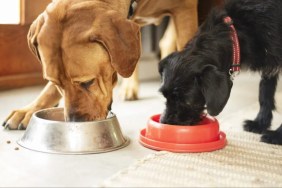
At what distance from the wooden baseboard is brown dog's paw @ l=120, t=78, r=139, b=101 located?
1002mm

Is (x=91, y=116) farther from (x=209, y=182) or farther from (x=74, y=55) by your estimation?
(x=209, y=182)

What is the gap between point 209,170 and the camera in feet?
5.30

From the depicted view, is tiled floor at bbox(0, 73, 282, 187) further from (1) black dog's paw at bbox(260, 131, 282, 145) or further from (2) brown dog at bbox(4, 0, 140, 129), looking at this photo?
(1) black dog's paw at bbox(260, 131, 282, 145)

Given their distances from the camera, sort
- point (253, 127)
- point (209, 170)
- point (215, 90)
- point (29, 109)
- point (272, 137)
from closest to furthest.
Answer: point (209, 170)
point (215, 90)
point (272, 137)
point (29, 109)
point (253, 127)

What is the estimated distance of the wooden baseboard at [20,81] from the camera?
354 cm

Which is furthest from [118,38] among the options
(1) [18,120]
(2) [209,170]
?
(1) [18,120]

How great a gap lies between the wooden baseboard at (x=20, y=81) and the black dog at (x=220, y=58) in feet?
6.47

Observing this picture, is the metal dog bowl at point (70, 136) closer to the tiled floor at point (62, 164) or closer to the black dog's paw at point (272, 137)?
the tiled floor at point (62, 164)

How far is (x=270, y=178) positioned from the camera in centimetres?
157

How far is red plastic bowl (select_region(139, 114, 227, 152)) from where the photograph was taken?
1.85 meters

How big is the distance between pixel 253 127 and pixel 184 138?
0.68 m

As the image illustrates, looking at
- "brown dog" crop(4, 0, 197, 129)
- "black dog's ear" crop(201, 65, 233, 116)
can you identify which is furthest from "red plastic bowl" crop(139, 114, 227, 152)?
"brown dog" crop(4, 0, 197, 129)

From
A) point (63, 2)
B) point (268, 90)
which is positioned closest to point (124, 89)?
point (268, 90)

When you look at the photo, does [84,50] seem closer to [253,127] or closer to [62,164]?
Result: [62,164]
